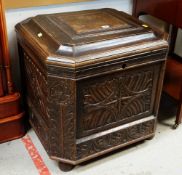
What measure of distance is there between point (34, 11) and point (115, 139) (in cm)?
75

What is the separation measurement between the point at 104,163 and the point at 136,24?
0.66 metres

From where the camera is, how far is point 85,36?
122 centimetres

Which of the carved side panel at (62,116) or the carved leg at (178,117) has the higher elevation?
the carved side panel at (62,116)

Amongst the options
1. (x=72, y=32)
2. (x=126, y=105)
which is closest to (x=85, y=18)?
(x=72, y=32)

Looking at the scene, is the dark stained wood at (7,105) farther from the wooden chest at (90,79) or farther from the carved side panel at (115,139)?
the carved side panel at (115,139)

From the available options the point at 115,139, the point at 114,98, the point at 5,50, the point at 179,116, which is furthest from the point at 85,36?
the point at 179,116

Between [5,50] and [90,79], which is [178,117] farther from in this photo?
[5,50]

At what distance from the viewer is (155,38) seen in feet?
4.20

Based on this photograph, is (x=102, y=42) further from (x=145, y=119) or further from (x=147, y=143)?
(x=147, y=143)

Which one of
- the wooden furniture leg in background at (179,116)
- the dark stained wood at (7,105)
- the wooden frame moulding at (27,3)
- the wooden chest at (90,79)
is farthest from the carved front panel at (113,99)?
the wooden frame moulding at (27,3)

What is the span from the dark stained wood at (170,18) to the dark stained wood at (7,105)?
0.79 m

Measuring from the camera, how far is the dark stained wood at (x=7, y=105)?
54.0 inches

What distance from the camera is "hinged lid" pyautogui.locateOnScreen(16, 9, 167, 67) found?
113 cm

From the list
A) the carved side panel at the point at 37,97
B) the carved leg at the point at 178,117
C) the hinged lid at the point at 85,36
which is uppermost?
the hinged lid at the point at 85,36
